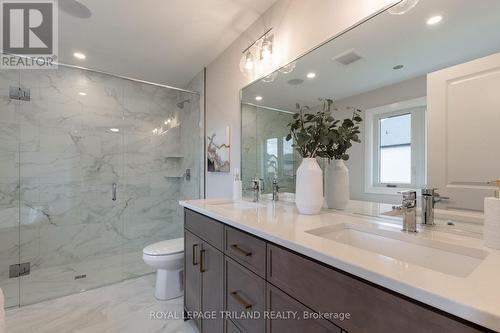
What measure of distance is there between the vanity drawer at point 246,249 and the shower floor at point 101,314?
0.93m

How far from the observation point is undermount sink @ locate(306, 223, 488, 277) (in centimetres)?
70

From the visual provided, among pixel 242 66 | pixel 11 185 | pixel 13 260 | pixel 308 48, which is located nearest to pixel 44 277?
pixel 13 260

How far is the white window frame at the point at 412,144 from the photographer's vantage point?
98cm

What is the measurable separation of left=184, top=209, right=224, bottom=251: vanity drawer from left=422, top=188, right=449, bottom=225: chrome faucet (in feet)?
3.02

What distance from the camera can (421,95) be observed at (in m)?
0.98

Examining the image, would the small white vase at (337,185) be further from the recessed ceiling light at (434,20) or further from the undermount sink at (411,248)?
the recessed ceiling light at (434,20)

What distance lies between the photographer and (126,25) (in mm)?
1904

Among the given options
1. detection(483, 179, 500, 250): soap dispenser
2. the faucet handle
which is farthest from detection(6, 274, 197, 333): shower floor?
detection(483, 179, 500, 250): soap dispenser

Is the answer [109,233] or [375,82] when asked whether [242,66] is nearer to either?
[375,82]

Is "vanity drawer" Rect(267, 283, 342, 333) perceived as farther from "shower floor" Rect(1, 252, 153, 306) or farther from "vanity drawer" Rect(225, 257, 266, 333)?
"shower floor" Rect(1, 252, 153, 306)

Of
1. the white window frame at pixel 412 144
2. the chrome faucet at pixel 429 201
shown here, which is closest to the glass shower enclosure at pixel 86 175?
the white window frame at pixel 412 144

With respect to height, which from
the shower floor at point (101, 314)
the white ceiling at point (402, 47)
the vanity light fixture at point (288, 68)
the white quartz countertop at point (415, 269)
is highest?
the vanity light fixture at point (288, 68)

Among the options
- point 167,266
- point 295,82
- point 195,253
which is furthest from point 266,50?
point 167,266

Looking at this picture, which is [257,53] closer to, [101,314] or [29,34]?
[29,34]
